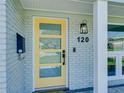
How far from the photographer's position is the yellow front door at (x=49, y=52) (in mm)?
4386

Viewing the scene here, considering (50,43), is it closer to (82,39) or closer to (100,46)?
(82,39)

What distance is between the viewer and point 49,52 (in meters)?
4.53

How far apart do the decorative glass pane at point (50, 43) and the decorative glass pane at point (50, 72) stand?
0.62 meters

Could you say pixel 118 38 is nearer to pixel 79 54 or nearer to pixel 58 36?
pixel 79 54

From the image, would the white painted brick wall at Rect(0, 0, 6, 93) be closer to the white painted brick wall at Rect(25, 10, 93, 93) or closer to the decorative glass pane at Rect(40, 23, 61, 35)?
the white painted brick wall at Rect(25, 10, 93, 93)

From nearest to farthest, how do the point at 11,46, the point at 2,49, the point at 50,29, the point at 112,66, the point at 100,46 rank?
the point at 2,49 < the point at 11,46 < the point at 100,46 < the point at 50,29 < the point at 112,66

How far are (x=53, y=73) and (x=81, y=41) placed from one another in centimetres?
130

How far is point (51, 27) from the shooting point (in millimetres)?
4516

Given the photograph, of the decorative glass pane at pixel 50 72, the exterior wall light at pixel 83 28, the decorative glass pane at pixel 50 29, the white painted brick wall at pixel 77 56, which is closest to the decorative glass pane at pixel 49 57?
the decorative glass pane at pixel 50 72

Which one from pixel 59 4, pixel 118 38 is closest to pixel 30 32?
pixel 59 4

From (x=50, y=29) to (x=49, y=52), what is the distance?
682 mm

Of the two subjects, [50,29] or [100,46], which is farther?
[50,29]

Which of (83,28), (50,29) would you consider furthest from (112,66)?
(50,29)

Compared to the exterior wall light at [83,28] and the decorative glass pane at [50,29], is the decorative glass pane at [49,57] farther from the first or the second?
the exterior wall light at [83,28]
